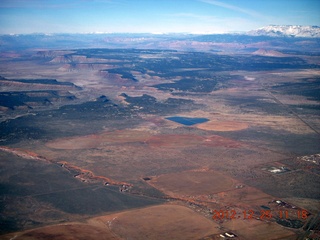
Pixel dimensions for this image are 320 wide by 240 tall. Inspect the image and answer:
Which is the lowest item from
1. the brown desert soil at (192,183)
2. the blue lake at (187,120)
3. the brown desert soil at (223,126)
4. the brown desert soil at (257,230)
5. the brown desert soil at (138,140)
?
the brown desert soil at (257,230)

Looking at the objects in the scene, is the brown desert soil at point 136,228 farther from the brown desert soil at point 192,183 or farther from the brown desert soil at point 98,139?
the brown desert soil at point 98,139

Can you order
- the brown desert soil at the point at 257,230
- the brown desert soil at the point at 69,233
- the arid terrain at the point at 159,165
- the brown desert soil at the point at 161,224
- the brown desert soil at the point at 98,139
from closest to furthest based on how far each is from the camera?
the brown desert soil at the point at 69,233 → the brown desert soil at the point at 257,230 → the brown desert soil at the point at 161,224 → the arid terrain at the point at 159,165 → the brown desert soil at the point at 98,139

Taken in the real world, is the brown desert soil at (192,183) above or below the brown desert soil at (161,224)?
above

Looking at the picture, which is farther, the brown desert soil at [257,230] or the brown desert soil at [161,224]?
the brown desert soil at [161,224]

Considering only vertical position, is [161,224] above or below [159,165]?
below

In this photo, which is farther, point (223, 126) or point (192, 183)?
point (223, 126)

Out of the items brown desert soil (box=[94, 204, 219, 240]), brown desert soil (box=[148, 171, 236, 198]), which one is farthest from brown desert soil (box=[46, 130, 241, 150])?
brown desert soil (box=[94, 204, 219, 240])

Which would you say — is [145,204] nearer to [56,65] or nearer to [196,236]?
[196,236]

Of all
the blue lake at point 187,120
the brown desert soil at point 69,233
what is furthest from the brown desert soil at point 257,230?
the blue lake at point 187,120

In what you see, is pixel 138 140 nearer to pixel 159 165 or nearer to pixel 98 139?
pixel 98 139

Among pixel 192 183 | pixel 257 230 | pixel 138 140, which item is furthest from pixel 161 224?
pixel 138 140
